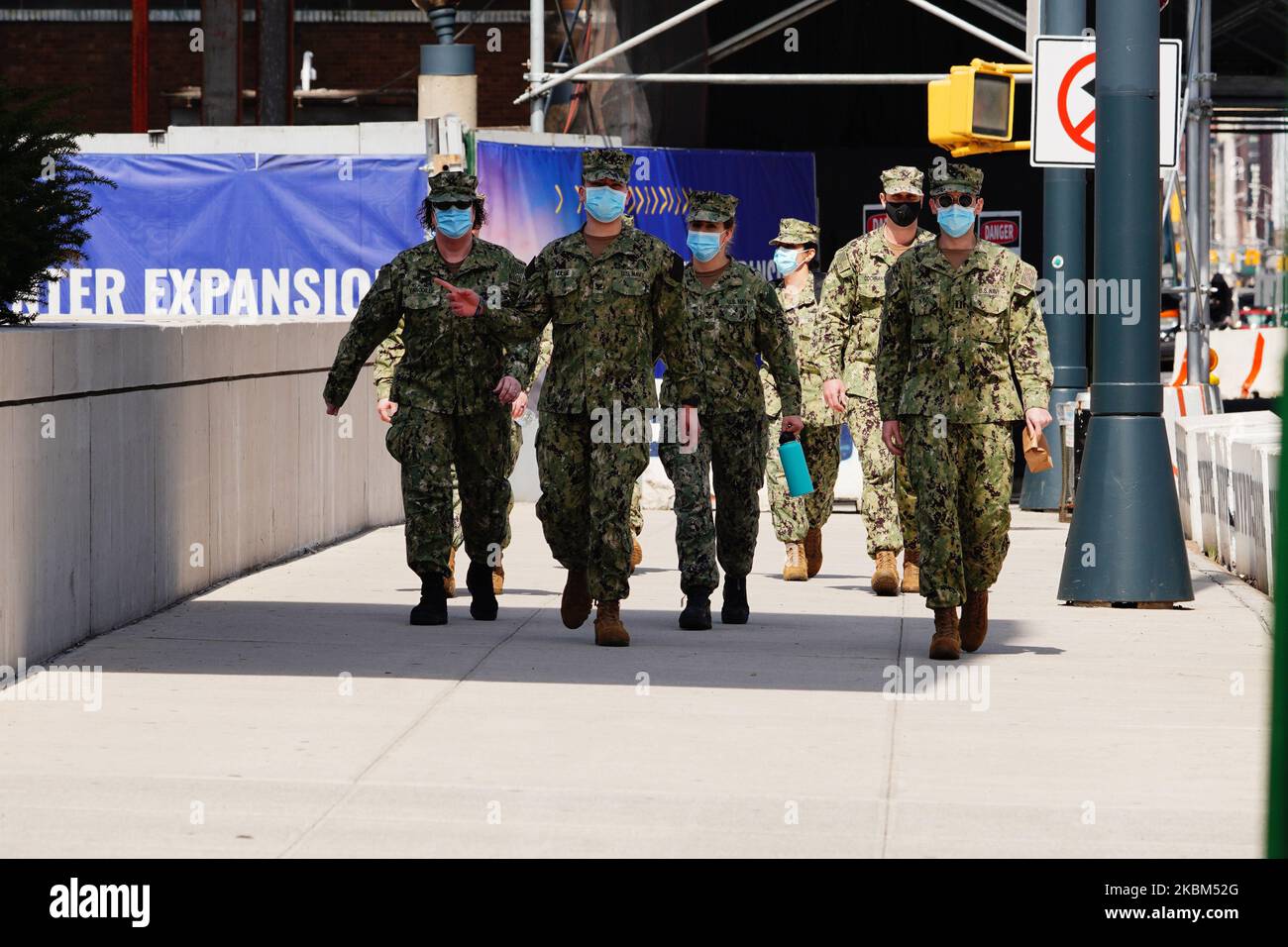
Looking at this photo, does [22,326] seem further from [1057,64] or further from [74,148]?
[1057,64]

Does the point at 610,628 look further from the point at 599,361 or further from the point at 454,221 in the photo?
the point at 454,221

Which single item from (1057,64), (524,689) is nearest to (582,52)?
(1057,64)

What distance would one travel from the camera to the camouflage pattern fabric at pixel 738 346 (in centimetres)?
1069

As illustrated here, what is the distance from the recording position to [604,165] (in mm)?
9625

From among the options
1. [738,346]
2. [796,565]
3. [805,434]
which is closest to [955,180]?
[738,346]

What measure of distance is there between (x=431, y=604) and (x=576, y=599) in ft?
2.47

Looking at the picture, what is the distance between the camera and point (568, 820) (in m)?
6.38

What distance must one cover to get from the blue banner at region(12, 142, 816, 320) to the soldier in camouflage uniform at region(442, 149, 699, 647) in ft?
24.8

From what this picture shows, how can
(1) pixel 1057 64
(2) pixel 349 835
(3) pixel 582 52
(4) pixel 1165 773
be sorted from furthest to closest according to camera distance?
(3) pixel 582 52 < (1) pixel 1057 64 < (4) pixel 1165 773 < (2) pixel 349 835

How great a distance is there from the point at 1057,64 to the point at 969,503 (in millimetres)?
4337

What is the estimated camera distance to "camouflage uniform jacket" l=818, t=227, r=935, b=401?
11734 millimetres

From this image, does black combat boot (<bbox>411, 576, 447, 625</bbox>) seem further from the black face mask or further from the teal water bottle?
the black face mask

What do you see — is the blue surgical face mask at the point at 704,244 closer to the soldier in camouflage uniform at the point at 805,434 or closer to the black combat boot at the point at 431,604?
the soldier in camouflage uniform at the point at 805,434

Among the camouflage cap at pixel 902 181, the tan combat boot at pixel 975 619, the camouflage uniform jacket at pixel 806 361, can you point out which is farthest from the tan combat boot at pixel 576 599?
the camouflage cap at pixel 902 181
